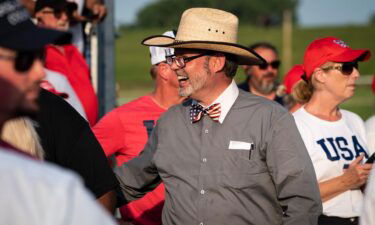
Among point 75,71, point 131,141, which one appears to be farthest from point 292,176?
point 75,71

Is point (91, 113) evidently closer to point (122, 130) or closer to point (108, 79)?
point (122, 130)

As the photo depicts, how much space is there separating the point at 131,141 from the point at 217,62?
47.6 inches

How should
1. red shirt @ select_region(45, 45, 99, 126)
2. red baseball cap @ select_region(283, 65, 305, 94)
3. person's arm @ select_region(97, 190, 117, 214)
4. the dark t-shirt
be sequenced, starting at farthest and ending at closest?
red baseball cap @ select_region(283, 65, 305, 94), red shirt @ select_region(45, 45, 99, 126), person's arm @ select_region(97, 190, 117, 214), the dark t-shirt

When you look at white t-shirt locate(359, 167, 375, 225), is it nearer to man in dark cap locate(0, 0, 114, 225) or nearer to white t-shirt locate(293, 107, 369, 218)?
man in dark cap locate(0, 0, 114, 225)

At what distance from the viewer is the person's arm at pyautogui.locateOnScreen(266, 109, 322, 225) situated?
441cm

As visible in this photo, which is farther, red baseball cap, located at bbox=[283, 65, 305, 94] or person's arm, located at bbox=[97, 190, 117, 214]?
red baseball cap, located at bbox=[283, 65, 305, 94]

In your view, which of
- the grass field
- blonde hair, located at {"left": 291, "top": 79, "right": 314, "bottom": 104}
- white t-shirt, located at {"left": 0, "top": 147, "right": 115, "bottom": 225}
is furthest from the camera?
the grass field

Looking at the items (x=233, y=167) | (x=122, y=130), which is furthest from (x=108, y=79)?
(x=233, y=167)

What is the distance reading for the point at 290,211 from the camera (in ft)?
14.5

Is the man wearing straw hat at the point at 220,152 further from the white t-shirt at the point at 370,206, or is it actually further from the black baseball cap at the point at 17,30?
the black baseball cap at the point at 17,30

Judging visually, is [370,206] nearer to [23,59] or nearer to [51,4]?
[23,59]

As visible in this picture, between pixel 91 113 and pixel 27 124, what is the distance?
152 inches

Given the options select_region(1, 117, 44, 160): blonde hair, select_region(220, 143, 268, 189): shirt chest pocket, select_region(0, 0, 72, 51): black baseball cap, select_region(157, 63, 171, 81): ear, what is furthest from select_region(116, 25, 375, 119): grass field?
select_region(0, 0, 72, 51): black baseball cap

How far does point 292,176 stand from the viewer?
442 centimetres
